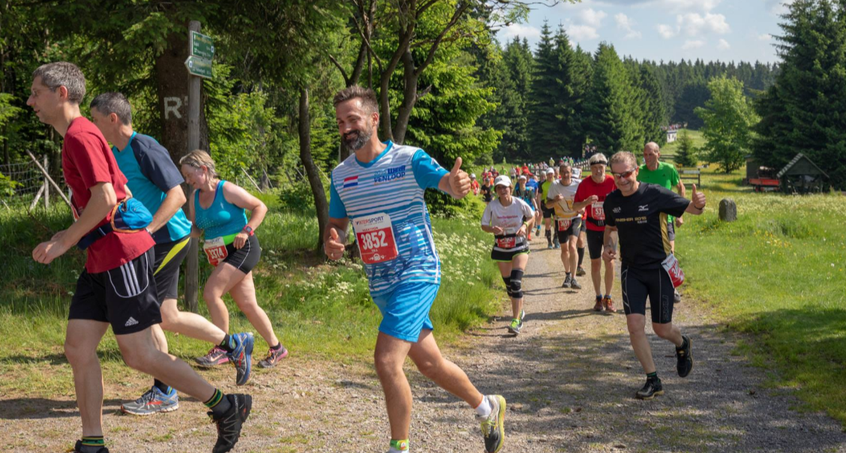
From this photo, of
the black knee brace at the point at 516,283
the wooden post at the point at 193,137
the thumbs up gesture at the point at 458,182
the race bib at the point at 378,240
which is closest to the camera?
the thumbs up gesture at the point at 458,182

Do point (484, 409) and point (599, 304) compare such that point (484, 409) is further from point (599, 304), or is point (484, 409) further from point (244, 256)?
point (599, 304)

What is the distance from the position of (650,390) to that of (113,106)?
4.82 metres

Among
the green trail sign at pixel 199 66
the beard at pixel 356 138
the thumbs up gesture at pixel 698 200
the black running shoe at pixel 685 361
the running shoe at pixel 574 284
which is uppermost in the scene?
the green trail sign at pixel 199 66

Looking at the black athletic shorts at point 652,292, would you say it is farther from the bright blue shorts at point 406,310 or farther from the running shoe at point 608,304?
the running shoe at point 608,304

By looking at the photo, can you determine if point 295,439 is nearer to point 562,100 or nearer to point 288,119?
point 288,119

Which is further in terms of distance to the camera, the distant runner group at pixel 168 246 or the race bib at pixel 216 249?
Result: the race bib at pixel 216 249

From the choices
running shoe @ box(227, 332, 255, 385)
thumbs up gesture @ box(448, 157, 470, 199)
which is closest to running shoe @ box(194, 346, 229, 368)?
running shoe @ box(227, 332, 255, 385)

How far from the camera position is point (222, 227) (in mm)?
6277

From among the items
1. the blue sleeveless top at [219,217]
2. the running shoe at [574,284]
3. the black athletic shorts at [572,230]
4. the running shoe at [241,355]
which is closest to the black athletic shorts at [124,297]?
the running shoe at [241,355]

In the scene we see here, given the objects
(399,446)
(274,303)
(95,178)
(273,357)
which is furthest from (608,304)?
(95,178)

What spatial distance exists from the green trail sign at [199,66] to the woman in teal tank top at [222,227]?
1.06 meters

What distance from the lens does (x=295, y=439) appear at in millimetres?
4902

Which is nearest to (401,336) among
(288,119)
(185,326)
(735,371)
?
(185,326)

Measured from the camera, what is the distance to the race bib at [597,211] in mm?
10188
